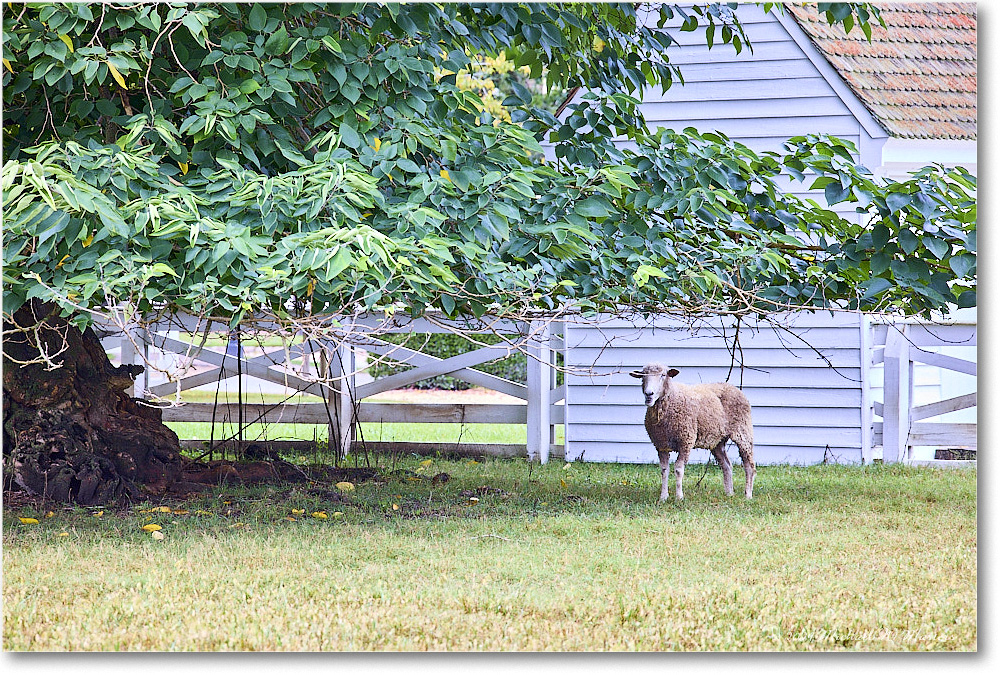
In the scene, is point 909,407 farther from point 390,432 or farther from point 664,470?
point 390,432

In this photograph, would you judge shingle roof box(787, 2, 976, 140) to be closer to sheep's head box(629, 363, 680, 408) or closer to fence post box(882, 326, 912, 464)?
fence post box(882, 326, 912, 464)

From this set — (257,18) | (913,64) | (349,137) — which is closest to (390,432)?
(913,64)

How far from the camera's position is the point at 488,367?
1160cm

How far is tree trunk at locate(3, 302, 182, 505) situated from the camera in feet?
15.6

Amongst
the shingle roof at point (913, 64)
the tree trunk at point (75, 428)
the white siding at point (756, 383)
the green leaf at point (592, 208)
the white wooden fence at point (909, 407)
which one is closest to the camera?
the green leaf at point (592, 208)

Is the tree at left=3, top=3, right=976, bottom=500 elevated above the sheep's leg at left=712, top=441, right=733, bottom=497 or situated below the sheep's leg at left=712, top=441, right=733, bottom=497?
above

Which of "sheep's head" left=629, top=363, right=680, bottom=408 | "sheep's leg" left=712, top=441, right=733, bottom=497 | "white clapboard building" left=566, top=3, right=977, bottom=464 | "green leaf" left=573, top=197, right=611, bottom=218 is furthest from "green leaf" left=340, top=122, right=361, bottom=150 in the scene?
"white clapboard building" left=566, top=3, right=977, bottom=464

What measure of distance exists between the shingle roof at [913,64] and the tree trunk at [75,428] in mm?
5262

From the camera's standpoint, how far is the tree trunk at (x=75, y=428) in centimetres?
477

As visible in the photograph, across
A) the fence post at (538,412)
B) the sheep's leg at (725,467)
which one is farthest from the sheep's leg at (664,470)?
the fence post at (538,412)

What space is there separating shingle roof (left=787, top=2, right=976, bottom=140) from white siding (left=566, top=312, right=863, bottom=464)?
1.52 m

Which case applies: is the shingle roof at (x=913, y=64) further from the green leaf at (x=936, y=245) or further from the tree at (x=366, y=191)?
the green leaf at (x=936, y=245)

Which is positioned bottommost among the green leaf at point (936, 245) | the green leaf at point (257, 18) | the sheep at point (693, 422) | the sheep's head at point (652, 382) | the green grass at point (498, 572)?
the green grass at point (498, 572)

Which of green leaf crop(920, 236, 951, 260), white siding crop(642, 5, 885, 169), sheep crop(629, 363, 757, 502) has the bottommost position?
sheep crop(629, 363, 757, 502)
